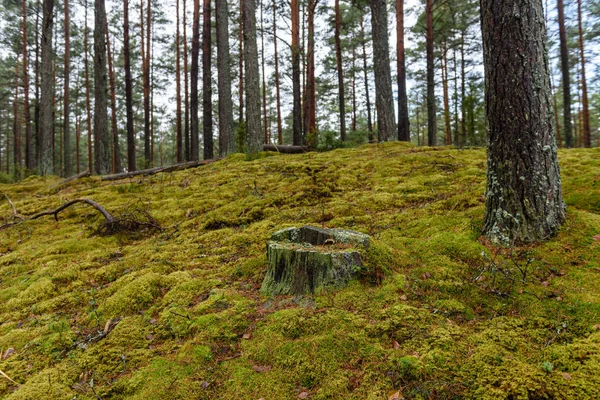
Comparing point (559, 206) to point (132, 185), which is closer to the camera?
point (559, 206)

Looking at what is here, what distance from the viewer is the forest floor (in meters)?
1.71

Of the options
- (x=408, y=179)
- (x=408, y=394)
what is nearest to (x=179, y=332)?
(x=408, y=394)

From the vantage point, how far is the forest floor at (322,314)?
67.2 inches

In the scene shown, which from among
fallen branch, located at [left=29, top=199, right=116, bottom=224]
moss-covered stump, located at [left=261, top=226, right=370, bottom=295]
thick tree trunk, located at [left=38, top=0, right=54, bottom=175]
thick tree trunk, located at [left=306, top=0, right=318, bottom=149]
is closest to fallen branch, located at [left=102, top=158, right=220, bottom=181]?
fallen branch, located at [left=29, top=199, right=116, bottom=224]

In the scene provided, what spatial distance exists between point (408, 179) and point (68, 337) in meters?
4.77

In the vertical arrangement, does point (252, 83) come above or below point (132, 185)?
above

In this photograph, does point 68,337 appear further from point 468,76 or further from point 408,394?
point 468,76

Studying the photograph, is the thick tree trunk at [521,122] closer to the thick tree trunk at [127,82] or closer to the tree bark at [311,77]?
the tree bark at [311,77]

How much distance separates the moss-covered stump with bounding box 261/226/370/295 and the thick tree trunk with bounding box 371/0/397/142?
24.2ft

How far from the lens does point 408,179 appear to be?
519 cm

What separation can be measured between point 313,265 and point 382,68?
849 centimetres

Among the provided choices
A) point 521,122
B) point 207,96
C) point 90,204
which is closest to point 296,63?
point 207,96

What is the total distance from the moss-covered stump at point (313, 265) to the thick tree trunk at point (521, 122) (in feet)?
4.42

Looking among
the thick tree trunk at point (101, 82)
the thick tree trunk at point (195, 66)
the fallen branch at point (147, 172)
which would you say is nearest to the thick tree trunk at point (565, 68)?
the thick tree trunk at point (195, 66)
